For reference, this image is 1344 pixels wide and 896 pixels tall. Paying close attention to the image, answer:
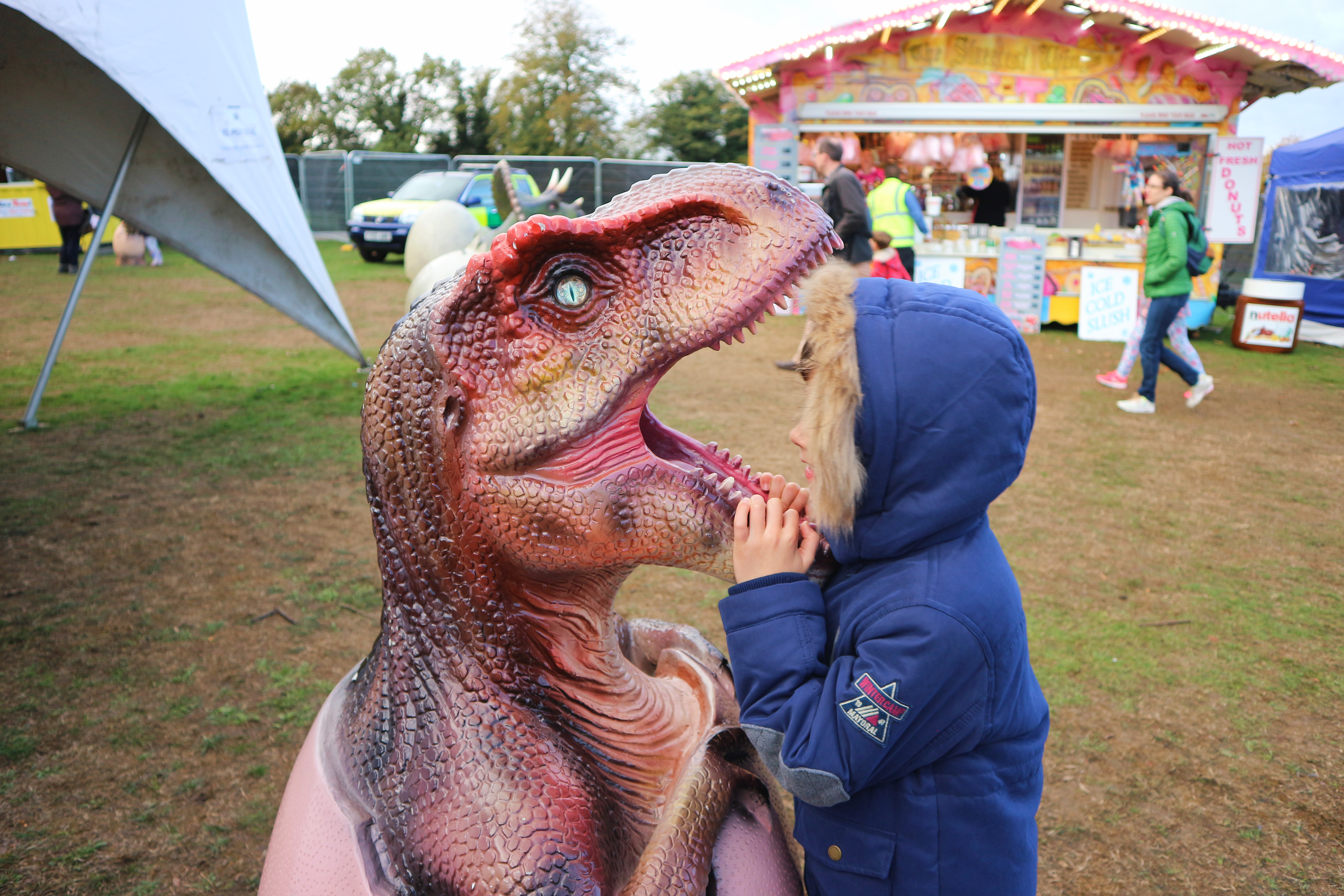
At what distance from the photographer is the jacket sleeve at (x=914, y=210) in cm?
938

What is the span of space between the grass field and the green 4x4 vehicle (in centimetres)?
1075

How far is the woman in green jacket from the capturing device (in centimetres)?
714

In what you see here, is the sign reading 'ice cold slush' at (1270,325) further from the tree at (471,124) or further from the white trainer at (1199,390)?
the tree at (471,124)

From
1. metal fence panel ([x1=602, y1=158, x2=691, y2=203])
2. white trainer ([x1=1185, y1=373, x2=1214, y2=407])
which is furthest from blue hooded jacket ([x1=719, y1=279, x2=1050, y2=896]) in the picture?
metal fence panel ([x1=602, y1=158, x2=691, y2=203])

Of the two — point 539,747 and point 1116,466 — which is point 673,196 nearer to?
point 539,747

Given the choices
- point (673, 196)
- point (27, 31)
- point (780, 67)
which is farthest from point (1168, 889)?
point (780, 67)

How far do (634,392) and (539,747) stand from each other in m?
0.47

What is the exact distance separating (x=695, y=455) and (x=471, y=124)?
43093 mm

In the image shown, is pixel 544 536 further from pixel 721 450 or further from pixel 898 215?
pixel 898 215

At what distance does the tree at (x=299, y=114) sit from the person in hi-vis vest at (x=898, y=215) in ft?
123

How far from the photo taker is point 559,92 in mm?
41344

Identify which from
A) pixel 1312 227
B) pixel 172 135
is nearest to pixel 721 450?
pixel 172 135

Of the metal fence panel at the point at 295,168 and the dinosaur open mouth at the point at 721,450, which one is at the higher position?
the metal fence panel at the point at 295,168

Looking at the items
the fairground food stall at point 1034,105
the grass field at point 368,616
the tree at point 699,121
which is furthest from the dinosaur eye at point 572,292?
the tree at point 699,121
